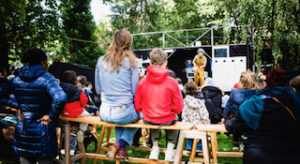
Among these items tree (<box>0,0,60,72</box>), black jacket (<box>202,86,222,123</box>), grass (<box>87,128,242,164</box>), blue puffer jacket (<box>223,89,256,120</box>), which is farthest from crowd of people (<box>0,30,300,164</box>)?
tree (<box>0,0,60,72</box>)

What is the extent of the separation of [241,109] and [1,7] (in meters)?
7.22

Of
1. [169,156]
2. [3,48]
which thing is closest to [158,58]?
[169,156]

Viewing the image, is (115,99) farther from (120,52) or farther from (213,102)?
(213,102)

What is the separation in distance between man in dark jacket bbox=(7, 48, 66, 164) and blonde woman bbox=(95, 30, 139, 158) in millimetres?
473

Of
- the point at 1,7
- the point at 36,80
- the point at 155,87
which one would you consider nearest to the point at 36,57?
the point at 36,80

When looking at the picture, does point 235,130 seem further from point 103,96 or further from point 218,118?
point 218,118

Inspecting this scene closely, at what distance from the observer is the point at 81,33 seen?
18891 millimetres

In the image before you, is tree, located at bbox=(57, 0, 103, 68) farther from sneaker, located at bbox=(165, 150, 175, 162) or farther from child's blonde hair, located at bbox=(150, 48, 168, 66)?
sneaker, located at bbox=(165, 150, 175, 162)

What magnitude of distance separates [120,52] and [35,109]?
1.07 meters

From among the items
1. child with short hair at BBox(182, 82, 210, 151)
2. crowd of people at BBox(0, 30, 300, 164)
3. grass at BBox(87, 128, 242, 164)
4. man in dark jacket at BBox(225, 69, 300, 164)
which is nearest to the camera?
man in dark jacket at BBox(225, 69, 300, 164)

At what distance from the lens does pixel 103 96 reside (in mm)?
2680

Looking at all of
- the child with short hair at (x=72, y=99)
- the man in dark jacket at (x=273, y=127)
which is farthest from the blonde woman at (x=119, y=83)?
the man in dark jacket at (x=273, y=127)

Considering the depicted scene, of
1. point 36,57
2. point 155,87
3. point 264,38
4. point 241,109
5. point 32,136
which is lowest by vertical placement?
point 32,136

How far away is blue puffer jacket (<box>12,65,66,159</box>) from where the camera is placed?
241cm
